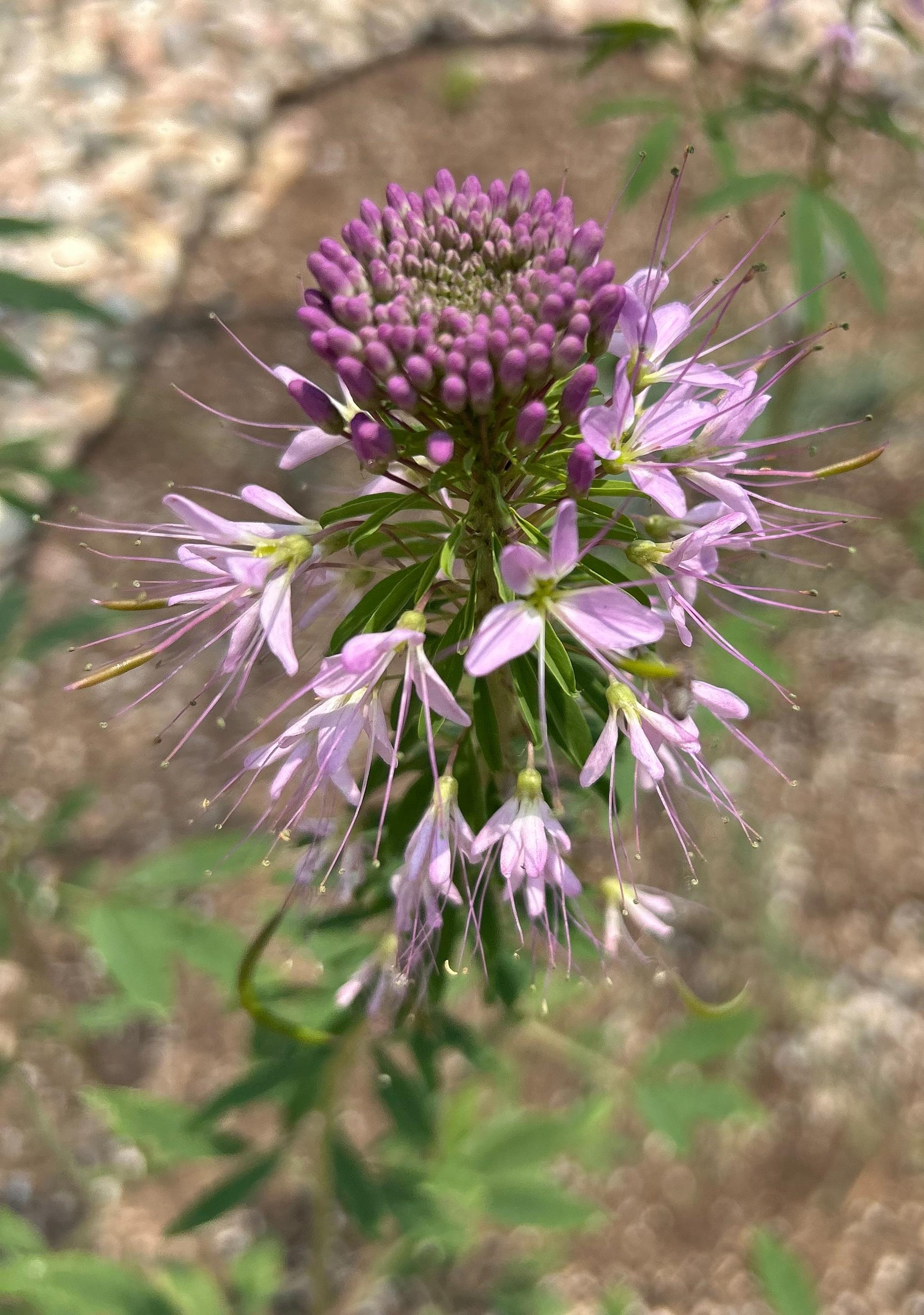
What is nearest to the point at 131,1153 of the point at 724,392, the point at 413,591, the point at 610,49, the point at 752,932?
the point at 752,932

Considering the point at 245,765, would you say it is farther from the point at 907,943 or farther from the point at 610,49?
the point at 907,943

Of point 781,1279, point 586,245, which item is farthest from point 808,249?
point 781,1279

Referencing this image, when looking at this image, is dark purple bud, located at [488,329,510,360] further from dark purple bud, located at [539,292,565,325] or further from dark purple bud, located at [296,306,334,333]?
dark purple bud, located at [296,306,334,333]

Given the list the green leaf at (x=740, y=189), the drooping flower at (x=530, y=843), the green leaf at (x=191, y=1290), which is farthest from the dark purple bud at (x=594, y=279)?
the green leaf at (x=191, y=1290)

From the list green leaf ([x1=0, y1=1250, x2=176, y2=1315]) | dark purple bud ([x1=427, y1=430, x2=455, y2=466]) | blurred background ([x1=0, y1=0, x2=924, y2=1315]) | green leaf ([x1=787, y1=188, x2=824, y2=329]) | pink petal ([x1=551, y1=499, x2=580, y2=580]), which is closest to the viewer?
pink petal ([x1=551, y1=499, x2=580, y2=580])

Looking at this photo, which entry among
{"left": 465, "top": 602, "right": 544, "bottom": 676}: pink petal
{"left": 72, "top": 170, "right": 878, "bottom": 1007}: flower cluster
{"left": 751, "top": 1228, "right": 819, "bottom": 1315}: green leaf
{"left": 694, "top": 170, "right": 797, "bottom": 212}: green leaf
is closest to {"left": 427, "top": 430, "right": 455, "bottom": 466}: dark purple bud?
{"left": 72, "top": 170, "right": 878, "bottom": 1007}: flower cluster

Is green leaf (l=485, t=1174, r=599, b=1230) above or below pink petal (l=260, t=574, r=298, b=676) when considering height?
below
